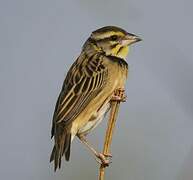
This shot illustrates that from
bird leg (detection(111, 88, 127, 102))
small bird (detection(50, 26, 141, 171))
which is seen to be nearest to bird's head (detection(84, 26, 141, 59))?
small bird (detection(50, 26, 141, 171))

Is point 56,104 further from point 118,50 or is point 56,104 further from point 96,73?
point 118,50

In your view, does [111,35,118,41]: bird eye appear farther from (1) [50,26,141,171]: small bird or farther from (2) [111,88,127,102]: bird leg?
(2) [111,88,127,102]: bird leg

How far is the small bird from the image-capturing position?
282 centimetres

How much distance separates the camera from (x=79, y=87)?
2969mm

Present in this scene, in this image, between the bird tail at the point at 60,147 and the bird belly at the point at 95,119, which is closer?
the bird tail at the point at 60,147

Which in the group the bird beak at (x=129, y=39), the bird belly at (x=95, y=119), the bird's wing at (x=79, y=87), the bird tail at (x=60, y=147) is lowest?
the bird tail at (x=60, y=147)

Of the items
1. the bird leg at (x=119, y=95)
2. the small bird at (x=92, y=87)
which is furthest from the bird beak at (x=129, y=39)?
the bird leg at (x=119, y=95)

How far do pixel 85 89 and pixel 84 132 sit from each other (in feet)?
0.77

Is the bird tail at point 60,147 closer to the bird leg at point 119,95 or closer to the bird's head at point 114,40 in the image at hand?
the bird leg at point 119,95

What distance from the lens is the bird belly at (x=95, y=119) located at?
295 centimetres

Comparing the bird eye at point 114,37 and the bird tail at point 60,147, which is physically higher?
the bird eye at point 114,37

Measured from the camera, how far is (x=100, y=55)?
3195mm

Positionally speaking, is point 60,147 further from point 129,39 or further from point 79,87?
point 129,39

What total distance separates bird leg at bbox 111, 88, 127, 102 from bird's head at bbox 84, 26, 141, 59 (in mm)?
300
